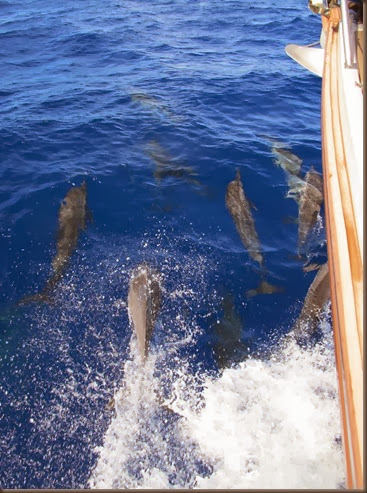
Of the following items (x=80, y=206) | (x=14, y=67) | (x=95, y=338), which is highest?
(x=14, y=67)

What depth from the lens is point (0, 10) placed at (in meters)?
19.0

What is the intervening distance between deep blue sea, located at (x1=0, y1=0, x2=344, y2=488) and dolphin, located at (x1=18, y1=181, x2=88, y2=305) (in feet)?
0.38

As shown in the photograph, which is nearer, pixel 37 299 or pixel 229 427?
pixel 229 427

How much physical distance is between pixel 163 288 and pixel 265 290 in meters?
1.40

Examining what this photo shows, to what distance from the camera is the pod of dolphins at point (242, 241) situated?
229 inches

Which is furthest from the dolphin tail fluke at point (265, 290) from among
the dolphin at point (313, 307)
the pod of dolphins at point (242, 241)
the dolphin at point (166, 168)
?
the dolphin at point (166, 168)

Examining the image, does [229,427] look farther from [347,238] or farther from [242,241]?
[242,241]

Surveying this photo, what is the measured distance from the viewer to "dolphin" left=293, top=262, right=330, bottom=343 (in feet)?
19.1

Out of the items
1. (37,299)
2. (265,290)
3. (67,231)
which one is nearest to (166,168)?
(67,231)

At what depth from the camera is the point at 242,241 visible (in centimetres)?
725

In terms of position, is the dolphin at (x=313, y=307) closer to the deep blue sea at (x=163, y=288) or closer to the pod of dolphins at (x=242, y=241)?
the pod of dolphins at (x=242, y=241)

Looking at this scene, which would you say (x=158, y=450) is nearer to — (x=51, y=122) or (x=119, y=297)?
(x=119, y=297)

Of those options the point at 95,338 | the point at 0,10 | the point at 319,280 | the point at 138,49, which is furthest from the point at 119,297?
the point at 0,10

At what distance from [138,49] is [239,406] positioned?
1318 centimetres
